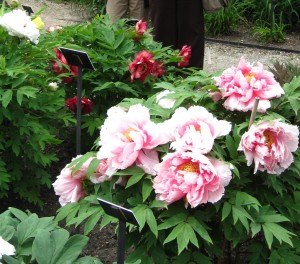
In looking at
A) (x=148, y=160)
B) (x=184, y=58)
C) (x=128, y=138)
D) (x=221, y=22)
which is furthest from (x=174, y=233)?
(x=221, y=22)

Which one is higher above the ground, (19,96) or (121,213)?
(121,213)

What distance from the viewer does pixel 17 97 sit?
4.04m

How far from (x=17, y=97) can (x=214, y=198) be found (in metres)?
1.62

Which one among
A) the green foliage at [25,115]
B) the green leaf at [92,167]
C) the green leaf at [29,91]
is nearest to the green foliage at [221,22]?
the green foliage at [25,115]

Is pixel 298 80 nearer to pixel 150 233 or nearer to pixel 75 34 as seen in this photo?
pixel 150 233

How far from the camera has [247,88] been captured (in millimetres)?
3119

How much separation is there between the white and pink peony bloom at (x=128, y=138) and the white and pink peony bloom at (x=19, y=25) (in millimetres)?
1429

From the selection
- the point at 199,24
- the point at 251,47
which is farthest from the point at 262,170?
the point at 251,47

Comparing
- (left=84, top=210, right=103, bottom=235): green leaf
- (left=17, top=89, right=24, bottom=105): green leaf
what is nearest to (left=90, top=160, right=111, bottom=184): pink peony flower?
(left=84, top=210, right=103, bottom=235): green leaf

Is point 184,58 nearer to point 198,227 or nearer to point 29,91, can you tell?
point 29,91

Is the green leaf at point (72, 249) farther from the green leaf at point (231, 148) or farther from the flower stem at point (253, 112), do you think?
the flower stem at point (253, 112)

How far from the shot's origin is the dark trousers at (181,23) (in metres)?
6.62

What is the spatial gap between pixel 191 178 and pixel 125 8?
471 cm

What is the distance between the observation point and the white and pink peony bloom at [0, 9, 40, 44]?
4203 mm
